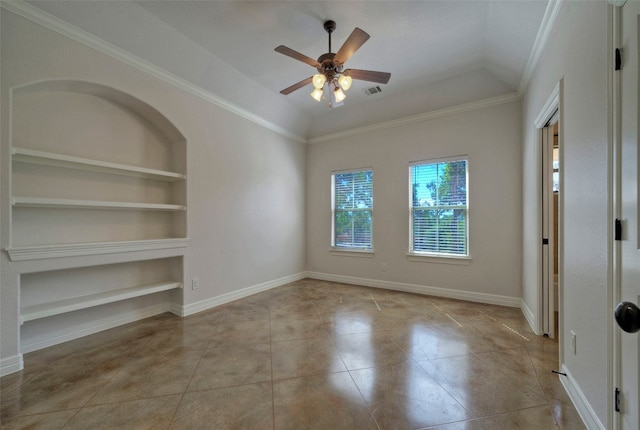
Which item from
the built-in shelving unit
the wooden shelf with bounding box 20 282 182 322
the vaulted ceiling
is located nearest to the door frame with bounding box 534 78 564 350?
the vaulted ceiling

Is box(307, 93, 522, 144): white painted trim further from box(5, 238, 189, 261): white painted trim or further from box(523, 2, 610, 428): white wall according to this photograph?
box(5, 238, 189, 261): white painted trim

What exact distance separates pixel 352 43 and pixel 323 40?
0.89m

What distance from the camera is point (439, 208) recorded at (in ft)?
13.9

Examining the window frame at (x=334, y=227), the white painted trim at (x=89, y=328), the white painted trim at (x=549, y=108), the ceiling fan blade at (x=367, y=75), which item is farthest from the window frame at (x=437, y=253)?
the white painted trim at (x=89, y=328)

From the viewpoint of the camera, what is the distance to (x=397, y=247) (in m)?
4.55

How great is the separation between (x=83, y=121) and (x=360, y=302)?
4.02m

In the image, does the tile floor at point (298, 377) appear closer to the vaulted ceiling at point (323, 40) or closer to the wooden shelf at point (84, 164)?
the wooden shelf at point (84, 164)

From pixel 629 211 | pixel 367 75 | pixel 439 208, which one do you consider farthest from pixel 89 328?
pixel 439 208

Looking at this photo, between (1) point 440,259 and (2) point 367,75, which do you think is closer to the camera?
(2) point 367,75

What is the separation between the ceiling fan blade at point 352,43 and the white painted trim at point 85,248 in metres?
2.81

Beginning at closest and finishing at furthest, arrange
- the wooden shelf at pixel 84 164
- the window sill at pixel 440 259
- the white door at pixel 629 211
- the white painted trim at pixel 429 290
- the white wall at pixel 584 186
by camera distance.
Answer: the white door at pixel 629 211
the white wall at pixel 584 186
the wooden shelf at pixel 84 164
the white painted trim at pixel 429 290
the window sill at pixel 440 259

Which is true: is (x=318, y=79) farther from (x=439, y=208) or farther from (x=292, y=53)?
(x=439, y=208)

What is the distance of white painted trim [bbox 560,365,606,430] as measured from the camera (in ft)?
4.84

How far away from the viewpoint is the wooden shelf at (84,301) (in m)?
2.34
